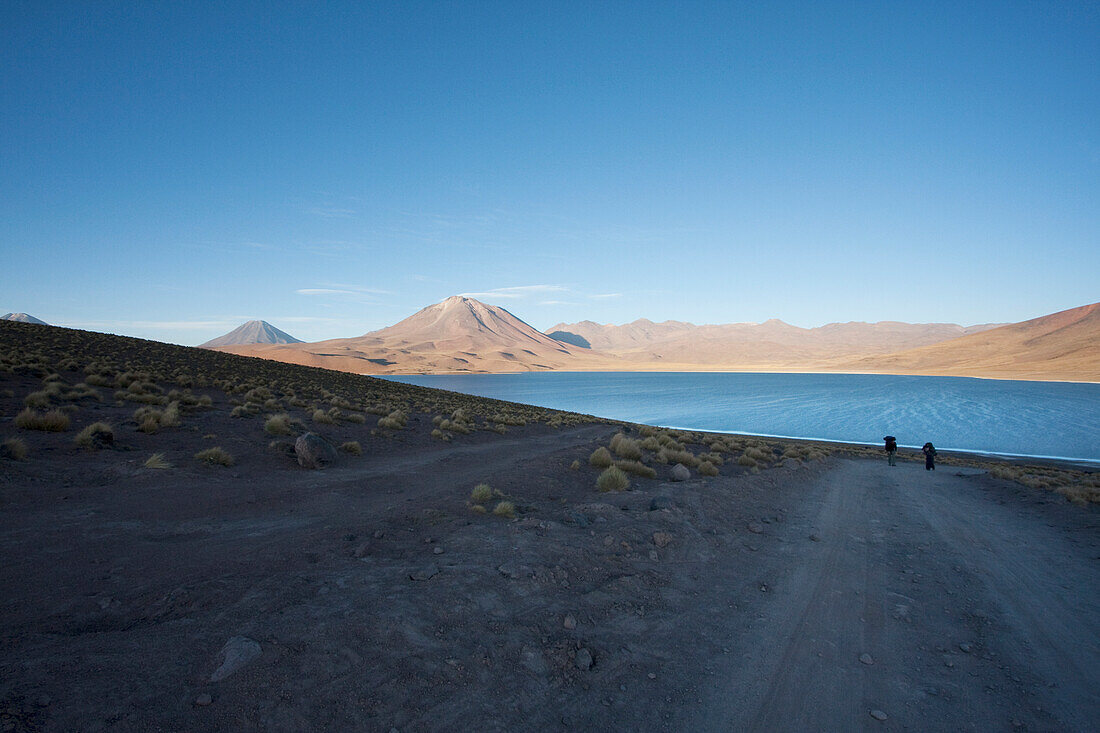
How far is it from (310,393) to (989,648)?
89.0 feet

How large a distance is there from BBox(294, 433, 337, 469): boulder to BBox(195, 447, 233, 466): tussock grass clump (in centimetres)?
154

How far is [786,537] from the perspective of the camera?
8.82 metres

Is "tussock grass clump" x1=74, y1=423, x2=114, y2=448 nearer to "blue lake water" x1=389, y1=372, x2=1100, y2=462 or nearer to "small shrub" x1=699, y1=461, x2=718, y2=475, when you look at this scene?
"small shrub" x1=699, y1=461, x2=718, y2=475

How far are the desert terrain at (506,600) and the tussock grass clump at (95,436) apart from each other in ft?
0.34

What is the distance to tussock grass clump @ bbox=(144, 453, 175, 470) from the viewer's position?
997 cm

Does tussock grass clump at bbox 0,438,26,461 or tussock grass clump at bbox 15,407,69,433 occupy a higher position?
tussock grass clump at bbox 15,407,69,433

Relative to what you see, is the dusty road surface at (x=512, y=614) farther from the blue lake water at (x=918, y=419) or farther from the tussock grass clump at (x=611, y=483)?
the blue lake water at (x=918, y=419)

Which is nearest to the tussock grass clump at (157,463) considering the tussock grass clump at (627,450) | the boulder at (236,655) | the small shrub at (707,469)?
the boulder at (236,655)

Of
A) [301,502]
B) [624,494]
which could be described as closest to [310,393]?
[301,502]

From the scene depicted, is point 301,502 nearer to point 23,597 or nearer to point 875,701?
point 23,597

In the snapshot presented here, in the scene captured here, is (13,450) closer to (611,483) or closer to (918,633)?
(611,483)

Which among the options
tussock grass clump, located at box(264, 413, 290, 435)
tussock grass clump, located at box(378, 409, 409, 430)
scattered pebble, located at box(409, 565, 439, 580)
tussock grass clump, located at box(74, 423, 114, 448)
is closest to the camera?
scattered pebble, located at box(409, 565, 439, 580)

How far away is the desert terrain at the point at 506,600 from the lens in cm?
376

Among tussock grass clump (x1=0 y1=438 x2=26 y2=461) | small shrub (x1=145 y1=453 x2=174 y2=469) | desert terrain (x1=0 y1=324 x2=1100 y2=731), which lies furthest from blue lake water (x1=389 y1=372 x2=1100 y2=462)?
tussock grass clump (x1=0 y1=438 x2=26 y2=461)
